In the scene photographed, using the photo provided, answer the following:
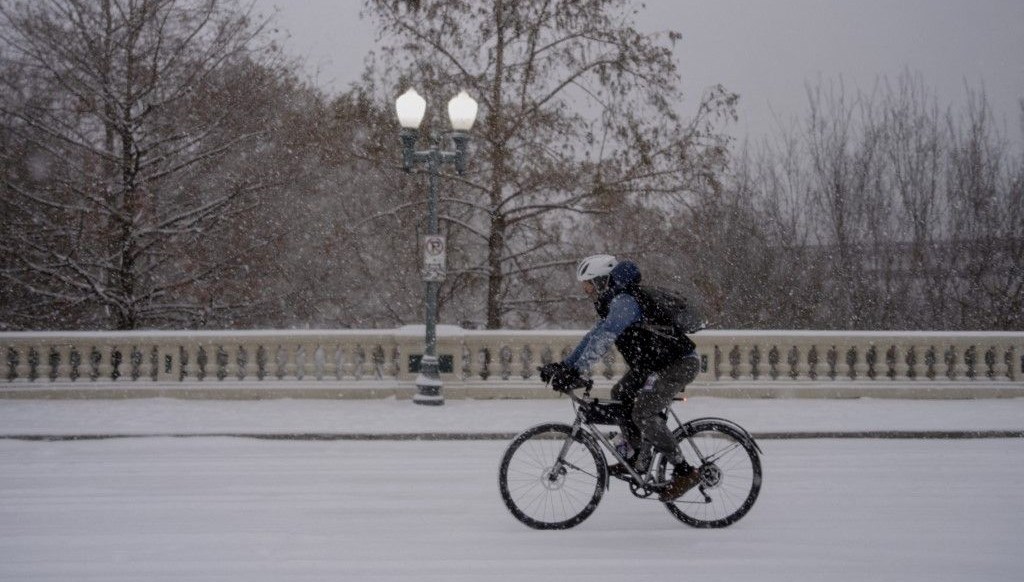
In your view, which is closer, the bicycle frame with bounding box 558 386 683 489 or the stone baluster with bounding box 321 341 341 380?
the bicycle frame with bounding box 558 386 683 489

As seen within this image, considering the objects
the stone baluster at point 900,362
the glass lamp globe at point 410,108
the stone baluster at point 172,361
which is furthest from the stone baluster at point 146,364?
the stone baluster at point 900,362

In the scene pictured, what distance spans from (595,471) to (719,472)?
0.86 m

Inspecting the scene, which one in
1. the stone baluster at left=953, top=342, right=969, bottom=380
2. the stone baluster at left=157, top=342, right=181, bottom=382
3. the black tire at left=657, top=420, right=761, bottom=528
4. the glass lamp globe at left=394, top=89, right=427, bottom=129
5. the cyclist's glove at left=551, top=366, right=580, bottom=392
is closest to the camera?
the cyclist's glove at left=551, top=366, right=580, bottom=392

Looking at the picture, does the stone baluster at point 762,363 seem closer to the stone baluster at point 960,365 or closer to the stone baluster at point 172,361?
the stone baluster at point 960,365

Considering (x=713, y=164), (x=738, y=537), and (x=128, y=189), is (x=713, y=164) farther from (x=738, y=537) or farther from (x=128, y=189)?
(x=738, y=537)

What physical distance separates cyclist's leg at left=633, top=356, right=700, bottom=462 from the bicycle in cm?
11

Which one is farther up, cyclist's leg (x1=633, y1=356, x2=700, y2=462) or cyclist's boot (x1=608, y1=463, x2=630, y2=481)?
cyclist's leg (x1=633, y1=356, x2=700, y2=462)

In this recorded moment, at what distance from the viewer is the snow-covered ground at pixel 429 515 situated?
5.03 metres

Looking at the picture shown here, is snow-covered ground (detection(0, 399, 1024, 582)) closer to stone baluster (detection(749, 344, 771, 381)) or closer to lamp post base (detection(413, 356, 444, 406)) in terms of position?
lamp post base (detection(413, 356, 444, 406))

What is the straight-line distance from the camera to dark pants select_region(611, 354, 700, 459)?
18.7 feet

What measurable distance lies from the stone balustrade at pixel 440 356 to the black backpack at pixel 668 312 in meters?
7.07

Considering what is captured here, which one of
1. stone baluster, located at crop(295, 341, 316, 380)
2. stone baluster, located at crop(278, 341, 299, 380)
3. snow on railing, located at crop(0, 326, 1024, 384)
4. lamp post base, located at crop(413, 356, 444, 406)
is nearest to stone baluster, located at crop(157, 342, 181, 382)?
snow on railing, located at crop(0, 326, 1024, 384)

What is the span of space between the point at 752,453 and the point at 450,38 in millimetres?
12875

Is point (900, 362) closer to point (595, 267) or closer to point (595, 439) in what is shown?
point (595, 439)
